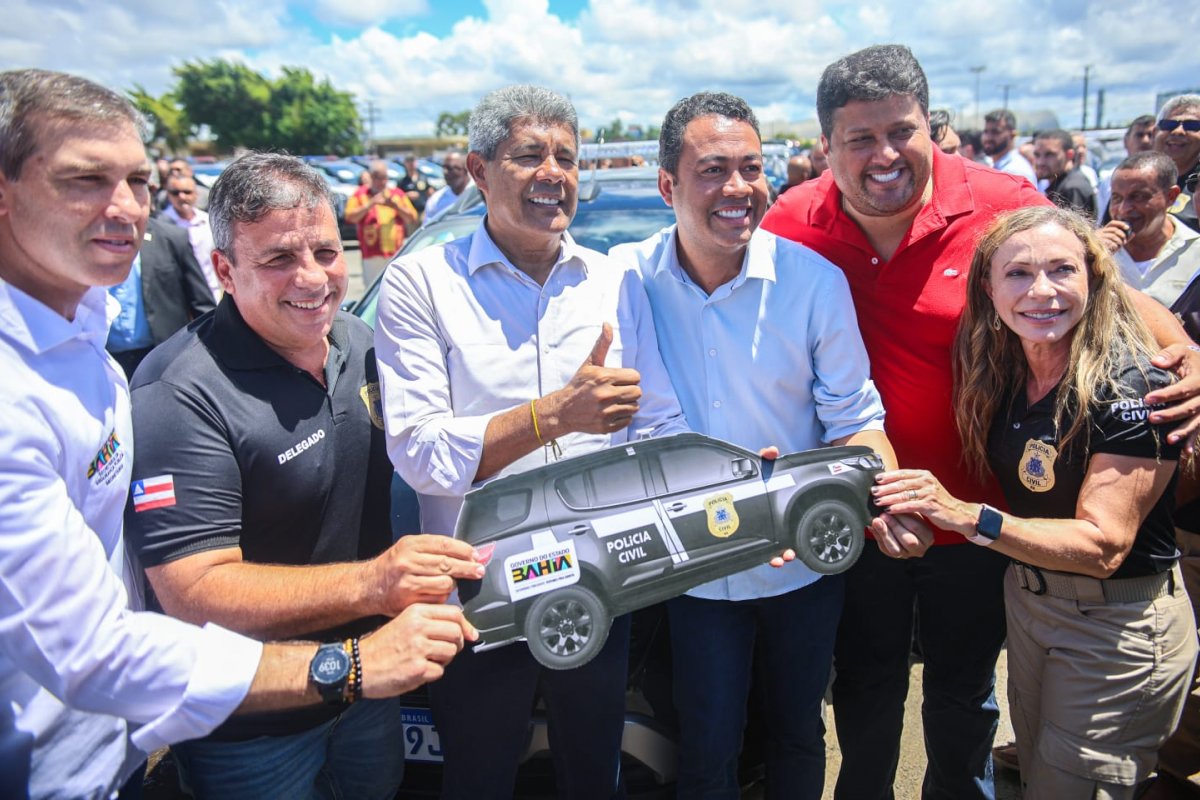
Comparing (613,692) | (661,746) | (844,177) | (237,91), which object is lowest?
(661,746)

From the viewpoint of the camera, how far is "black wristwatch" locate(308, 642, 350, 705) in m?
1.44

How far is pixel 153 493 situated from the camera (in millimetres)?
1640

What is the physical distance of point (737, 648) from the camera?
2.20 meters

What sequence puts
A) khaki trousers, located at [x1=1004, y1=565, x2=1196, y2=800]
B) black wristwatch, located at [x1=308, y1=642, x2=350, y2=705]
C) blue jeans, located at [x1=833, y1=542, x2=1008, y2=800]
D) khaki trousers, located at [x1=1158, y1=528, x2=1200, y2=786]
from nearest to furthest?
black wristwatch, located at [x1=308, y1=642, x2=350, y2=705] < khaki trousers, located at [x1=1004, y1=565, x2=1196, y2=800] < blue jeans, located at [x1=833, y1=542, x2=1008, y2=800] < khaki trousers, located at [x1=1158, y1=528, x2=1200, y2=786]

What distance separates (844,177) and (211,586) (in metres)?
2.07

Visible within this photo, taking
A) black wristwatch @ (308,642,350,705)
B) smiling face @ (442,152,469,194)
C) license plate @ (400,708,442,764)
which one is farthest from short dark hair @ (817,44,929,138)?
smiling face @ (442,152,469,194)

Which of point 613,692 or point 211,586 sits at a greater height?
point 211,586

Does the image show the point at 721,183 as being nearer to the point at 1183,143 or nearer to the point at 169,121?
the point at 1183,143

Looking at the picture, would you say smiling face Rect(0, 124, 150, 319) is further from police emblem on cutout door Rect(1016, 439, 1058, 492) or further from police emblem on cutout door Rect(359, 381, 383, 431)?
police emblem on cutout door Rect(1016, 439, 1058, 492)

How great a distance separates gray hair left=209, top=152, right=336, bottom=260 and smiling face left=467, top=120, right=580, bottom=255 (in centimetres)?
47

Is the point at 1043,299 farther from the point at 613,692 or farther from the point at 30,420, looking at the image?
the point at 30,420

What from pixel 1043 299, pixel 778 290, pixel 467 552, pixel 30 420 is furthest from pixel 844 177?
pixel 30 420

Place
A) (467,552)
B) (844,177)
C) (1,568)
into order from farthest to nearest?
(844,177), (467,552), (1,568)

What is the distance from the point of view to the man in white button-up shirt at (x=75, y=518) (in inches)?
48.4
